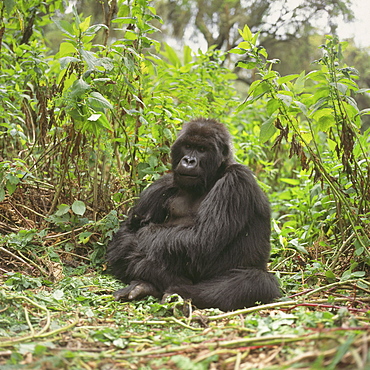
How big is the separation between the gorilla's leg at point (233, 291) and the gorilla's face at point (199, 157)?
78 cm

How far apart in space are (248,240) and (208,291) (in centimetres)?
54

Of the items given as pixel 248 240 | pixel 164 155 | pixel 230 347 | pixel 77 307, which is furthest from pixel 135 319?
pixel 164 155

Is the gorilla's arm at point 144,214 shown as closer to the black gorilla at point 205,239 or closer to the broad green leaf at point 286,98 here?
the black gorilla at point 205,239

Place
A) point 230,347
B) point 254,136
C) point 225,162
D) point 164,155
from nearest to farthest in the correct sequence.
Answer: point 230,347 → point 225,162 → point 164,155 → point 254,136

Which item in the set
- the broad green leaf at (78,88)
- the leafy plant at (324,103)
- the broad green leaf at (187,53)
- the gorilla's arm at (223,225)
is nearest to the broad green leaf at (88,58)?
the broad green leaf at (78,88)

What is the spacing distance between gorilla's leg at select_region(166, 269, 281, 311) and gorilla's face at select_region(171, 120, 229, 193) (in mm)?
778

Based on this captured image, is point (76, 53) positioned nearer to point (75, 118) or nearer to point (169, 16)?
point (75, 118)

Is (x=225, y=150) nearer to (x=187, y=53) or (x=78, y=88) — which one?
(x=78, y=88)

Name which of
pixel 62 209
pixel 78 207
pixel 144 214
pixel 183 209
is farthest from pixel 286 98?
pixel 62 209

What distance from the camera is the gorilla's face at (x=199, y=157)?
3395 mm

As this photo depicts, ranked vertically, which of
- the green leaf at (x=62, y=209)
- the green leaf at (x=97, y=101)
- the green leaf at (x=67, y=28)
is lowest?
the green leaf at (x=62, y=209)

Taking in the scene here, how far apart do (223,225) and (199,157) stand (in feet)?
1.99

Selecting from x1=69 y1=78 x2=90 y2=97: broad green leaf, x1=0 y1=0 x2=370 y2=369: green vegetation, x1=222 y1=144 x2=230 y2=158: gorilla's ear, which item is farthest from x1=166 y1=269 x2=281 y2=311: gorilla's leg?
x1=69 y1=78 x2=90 y2=97: broad green leaf

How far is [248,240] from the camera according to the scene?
326cm
